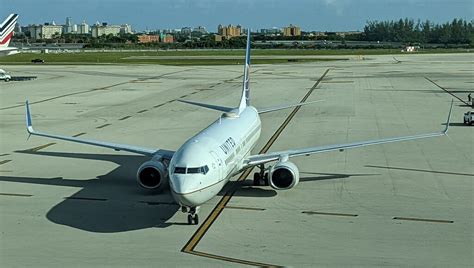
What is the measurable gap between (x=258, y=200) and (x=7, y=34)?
238 ft

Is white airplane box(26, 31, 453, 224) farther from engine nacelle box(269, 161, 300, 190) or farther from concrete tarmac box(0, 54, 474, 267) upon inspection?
concrete tarmac box(0, 54, 474, 267)

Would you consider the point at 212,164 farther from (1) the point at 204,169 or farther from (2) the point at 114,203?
(2) the point at 114,203

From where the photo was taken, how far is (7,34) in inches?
3482

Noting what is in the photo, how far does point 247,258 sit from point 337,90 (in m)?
59.0

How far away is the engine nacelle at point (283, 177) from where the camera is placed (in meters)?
24.7

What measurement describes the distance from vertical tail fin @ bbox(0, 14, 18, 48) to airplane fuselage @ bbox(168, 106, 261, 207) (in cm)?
6924

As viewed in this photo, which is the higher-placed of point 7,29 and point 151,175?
point 7,29

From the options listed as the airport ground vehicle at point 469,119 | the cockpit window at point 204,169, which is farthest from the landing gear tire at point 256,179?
the airport ground vehicle at point 469,119

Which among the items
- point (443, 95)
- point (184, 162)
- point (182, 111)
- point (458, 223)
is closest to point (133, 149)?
point (184, 162)

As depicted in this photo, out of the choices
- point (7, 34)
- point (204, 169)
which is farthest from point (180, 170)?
point (7, 34)

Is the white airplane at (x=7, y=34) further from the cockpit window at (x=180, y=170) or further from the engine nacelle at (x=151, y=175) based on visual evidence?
the cockpit window at (x=180, y=170)

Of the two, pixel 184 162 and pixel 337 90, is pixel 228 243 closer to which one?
pixel 184 162

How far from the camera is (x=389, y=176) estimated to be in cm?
2916

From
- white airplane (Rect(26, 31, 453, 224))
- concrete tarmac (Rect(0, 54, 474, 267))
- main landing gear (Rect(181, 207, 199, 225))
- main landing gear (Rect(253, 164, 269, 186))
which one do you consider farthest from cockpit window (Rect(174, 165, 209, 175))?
main landing gear (Rect(253, 164, 269, 186))
